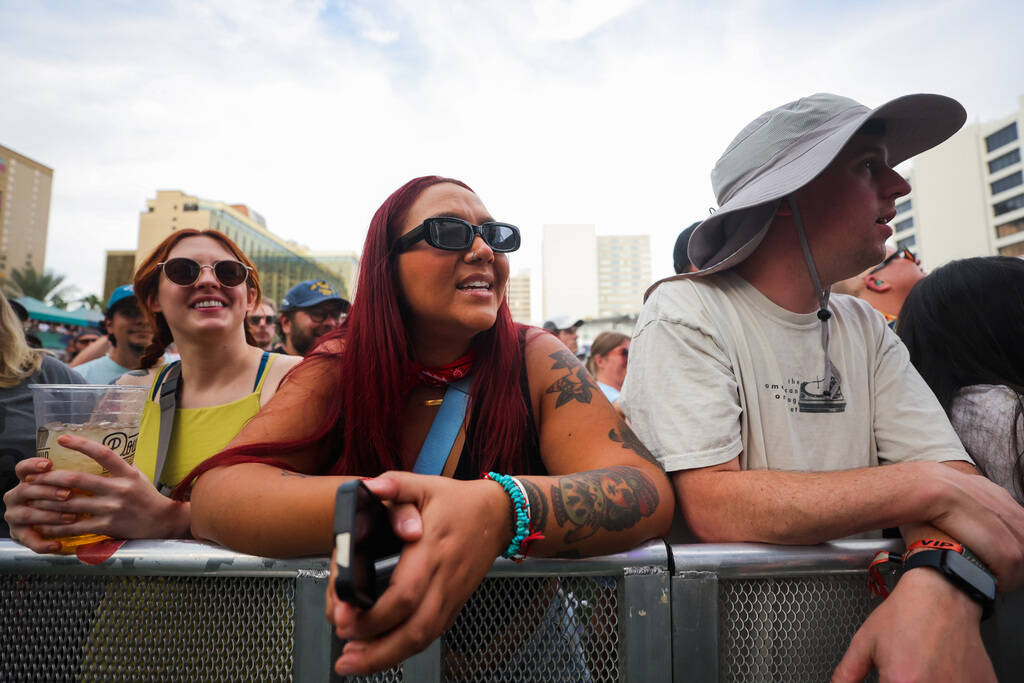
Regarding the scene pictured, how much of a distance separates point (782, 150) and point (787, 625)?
1365 millimetres

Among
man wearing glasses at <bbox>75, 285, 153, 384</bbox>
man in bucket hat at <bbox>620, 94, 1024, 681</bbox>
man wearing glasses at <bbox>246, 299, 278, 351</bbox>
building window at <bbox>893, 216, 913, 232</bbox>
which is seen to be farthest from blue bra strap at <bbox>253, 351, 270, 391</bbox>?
building window at <bbox>893, 216, 913, 232</bbox>

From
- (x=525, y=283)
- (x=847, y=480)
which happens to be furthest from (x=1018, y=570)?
(x=525, y=283)

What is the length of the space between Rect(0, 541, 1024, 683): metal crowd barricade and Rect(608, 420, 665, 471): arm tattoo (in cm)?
31

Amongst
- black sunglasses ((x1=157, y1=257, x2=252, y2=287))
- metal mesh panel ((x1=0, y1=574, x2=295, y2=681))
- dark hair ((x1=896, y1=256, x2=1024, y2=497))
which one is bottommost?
metal mesh panel ((x1=0, y1=574, x2=295, y2=681))

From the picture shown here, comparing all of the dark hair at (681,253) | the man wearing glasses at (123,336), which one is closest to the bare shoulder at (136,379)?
the man wearing glasses at (123,336)

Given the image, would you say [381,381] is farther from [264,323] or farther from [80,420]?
[264,323]

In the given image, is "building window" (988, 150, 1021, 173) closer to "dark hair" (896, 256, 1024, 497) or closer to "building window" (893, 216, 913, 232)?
"building window" (893, 216, 913, 232)

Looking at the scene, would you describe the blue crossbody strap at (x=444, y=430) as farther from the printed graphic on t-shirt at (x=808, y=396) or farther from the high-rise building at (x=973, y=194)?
the high-rise building at (x=973, y=194)

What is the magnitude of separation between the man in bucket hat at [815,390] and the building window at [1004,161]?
277 ft

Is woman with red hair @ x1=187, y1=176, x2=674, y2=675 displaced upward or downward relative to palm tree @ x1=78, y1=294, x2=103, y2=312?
downward

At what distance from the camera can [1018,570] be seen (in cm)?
115

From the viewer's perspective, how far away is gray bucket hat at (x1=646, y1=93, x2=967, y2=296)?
5.09 feet

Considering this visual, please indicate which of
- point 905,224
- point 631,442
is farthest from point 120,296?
point 905,224

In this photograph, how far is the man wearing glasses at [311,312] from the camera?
4.97 metres
